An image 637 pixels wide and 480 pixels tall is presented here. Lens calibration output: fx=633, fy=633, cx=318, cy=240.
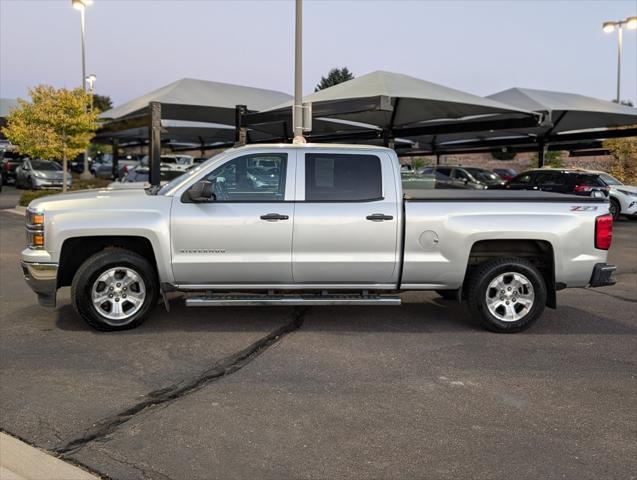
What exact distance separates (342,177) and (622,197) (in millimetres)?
15939

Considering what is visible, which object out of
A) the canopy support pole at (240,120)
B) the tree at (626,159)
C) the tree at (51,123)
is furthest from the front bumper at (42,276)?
the tree at (626,159)

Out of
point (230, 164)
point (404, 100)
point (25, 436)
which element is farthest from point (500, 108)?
point (25, 436)

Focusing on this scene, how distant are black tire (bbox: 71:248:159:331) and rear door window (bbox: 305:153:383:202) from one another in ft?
5.84

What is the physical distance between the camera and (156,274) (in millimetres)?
6422

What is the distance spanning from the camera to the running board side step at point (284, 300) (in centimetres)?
617

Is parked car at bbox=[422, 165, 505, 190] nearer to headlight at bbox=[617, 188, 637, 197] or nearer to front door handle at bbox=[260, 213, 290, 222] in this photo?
headlight at bbox=[617, 188, 637, 197]

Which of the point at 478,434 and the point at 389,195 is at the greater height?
the point at 389,195

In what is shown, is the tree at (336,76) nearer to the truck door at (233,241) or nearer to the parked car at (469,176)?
the parked car at (469,176)

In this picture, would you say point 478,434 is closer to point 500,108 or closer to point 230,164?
point 230,164

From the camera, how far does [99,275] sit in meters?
6.25

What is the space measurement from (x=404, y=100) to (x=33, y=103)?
486 inches

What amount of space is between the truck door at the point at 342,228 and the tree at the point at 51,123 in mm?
15799

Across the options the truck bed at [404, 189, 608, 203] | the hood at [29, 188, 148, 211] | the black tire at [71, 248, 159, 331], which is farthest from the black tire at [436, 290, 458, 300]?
the hood at [29, 188, 148, 211]

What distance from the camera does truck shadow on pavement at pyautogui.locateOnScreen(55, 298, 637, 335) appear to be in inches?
259
